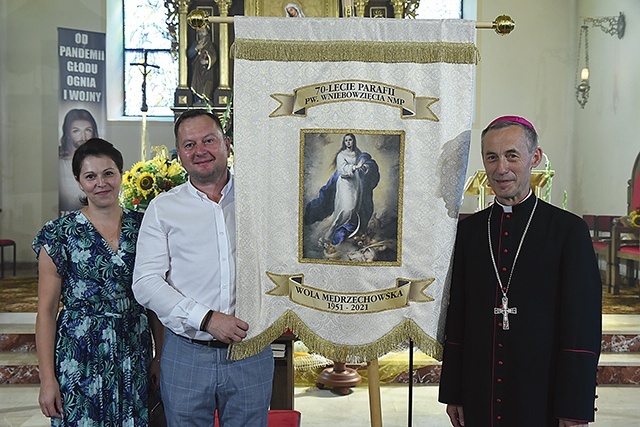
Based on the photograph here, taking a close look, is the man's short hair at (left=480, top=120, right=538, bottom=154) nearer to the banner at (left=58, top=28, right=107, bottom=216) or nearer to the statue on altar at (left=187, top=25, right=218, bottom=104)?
the statue on altar at (left=187, top=25, right=218, bottom=104)

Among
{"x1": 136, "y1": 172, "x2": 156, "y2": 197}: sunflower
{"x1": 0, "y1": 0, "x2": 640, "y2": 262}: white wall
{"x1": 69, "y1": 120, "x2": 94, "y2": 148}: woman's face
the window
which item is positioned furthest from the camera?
the window

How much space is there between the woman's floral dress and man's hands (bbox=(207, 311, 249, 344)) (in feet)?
1.33

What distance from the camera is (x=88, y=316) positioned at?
91.9 inches

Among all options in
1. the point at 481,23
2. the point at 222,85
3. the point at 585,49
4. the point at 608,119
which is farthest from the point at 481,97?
the point at 481,23

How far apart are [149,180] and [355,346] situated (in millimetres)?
1548

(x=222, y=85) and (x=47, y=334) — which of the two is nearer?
(x=47, y=334)

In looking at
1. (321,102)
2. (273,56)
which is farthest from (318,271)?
(273,56)

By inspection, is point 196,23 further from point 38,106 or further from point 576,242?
point 38,106

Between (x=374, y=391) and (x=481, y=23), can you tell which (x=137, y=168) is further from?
(x=481, y=23)

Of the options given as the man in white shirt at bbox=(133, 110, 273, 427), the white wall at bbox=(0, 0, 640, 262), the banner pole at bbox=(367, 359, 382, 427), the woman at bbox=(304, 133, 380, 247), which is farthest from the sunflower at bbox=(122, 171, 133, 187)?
the white wall at bbox=(0, 0, 640, 262)

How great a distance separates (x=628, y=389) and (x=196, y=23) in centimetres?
437

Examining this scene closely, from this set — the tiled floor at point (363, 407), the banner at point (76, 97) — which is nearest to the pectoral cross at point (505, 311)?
the tiled floor at point (363, 407)

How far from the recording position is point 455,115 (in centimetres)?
224

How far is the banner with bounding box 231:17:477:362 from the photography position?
2.24 m
